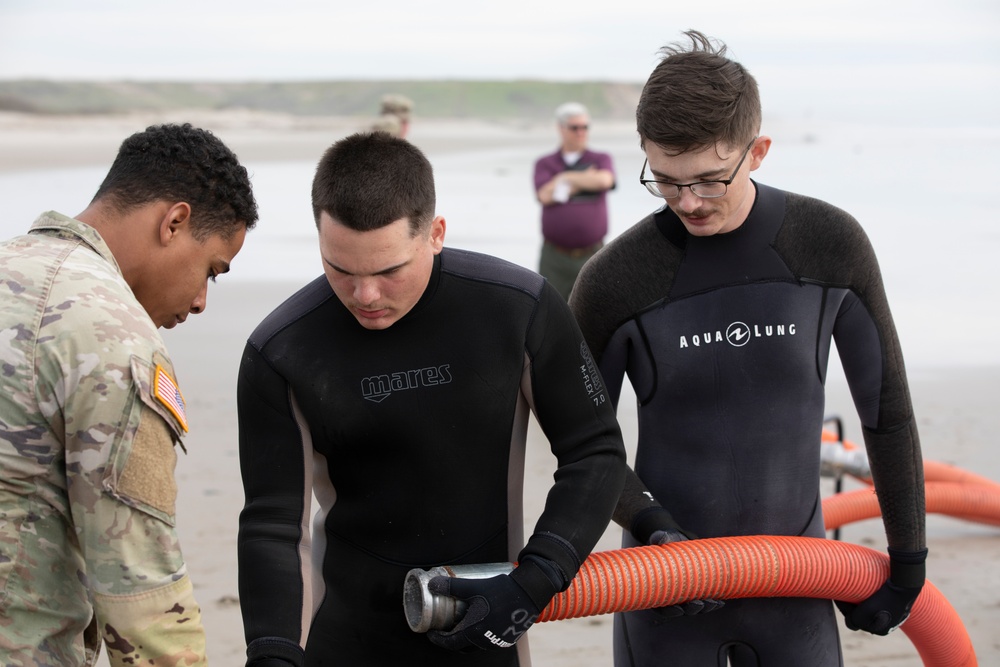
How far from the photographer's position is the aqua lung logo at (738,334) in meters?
2.81

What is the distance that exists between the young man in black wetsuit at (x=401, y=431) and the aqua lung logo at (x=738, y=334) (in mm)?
369

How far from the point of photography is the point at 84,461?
6.34 ft

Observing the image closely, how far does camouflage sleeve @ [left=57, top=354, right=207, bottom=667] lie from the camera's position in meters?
1.93

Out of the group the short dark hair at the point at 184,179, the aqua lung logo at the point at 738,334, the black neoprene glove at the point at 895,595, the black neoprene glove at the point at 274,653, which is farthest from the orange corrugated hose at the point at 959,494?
the short dark hair at the point at 184,179

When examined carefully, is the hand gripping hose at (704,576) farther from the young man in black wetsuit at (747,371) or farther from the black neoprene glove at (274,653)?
the black neoprene glove at (274,653)

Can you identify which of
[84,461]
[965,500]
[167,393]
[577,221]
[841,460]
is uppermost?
[167,393]

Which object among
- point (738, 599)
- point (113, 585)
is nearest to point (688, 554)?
point (738, 599)

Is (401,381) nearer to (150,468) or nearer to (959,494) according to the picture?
(150,468)

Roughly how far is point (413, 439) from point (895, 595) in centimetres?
139

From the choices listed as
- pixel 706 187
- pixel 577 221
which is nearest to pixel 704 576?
pixel 706 187

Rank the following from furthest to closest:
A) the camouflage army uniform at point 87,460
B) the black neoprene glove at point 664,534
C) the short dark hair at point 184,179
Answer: the black neoprene glove at point 664,534, the short dark hair at point 184,179, the camouflage army uniform at point 87,460

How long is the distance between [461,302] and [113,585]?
100cm

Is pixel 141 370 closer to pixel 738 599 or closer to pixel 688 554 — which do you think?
pixel 688 554

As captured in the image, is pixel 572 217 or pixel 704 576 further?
pixel 572 217
